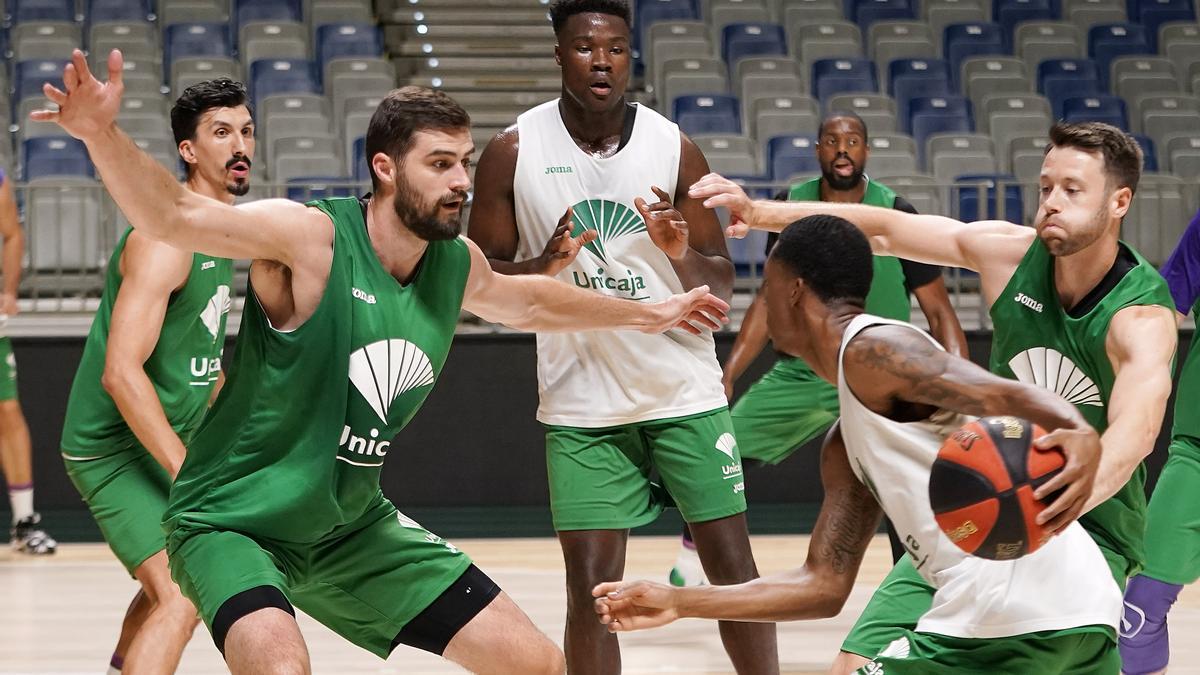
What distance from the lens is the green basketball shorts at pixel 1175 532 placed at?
4.24m

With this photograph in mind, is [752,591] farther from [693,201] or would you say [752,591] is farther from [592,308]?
[693,201]

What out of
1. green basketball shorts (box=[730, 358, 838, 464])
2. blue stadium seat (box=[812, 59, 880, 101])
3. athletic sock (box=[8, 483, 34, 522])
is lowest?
athletic sock (box=[8, 483, 34, 522])

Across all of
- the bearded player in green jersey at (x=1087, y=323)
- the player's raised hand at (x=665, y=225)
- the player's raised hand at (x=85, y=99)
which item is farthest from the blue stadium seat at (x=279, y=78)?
the player's raised hand at (x=85, y=99)

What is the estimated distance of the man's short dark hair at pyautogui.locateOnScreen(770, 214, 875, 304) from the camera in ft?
9.25

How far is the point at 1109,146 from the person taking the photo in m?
3.57

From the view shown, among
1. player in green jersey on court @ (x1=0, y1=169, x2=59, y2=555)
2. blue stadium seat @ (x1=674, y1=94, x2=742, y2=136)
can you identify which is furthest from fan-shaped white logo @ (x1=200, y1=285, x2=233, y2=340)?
blue stadium seat @ (x1=674, y1=94, x2=742, y2=136)

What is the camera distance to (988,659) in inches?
112

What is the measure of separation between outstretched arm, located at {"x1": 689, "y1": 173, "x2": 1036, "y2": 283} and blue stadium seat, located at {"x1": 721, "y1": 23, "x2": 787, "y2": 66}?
8461 mm

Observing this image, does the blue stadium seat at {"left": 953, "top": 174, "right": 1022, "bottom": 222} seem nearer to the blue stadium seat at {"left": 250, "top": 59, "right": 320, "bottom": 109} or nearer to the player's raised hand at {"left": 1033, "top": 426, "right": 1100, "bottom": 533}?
the blue stadium seat at {"left": 250, "top": 59, "right": 320, "bottom": 109}

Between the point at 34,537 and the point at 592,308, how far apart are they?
4.86 metres

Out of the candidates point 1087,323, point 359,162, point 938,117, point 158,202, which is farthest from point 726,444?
point 938,117

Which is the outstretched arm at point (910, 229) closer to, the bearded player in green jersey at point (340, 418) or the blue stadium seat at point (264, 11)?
the bearded player in green jersey at point (340, 418)

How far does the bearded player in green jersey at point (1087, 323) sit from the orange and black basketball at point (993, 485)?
0.88 metres

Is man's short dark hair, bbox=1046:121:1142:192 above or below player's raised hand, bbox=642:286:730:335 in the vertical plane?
above
